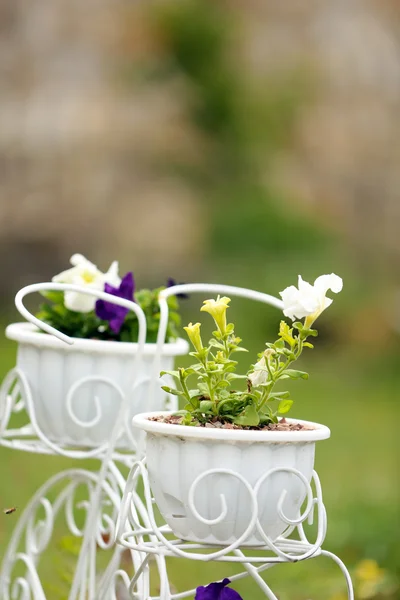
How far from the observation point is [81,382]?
1.38 metres

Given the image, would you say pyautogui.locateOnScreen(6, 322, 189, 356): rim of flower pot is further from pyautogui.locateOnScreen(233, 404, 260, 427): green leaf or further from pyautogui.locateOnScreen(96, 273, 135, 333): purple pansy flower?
pyautogui.locateOnScreen(233, 404, 260, 427): green leaf

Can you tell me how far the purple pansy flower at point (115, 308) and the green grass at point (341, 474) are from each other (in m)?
0.62

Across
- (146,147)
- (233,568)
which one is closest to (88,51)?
(146,147)

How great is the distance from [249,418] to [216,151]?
6096 mm

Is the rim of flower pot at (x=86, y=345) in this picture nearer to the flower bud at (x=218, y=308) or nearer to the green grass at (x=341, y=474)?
the flower bud at (x=218, y=308)

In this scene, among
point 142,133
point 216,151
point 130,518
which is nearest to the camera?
point 130,518

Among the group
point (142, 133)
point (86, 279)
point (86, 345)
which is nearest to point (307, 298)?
point (86, 345)

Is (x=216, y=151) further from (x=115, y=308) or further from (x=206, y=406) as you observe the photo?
(x=206, y=406)

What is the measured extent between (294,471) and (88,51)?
609 cm

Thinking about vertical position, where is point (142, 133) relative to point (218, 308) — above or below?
above

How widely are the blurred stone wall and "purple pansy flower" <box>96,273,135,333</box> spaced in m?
4.53

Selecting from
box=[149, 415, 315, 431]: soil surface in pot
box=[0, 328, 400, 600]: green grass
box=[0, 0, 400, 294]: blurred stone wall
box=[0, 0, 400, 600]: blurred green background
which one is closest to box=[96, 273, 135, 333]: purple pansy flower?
box=[149, 415, 315, 431]: soil surface in pot

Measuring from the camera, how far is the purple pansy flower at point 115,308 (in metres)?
1.48

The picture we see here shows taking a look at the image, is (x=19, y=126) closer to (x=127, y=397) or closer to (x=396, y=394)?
(x=396, y=394)
